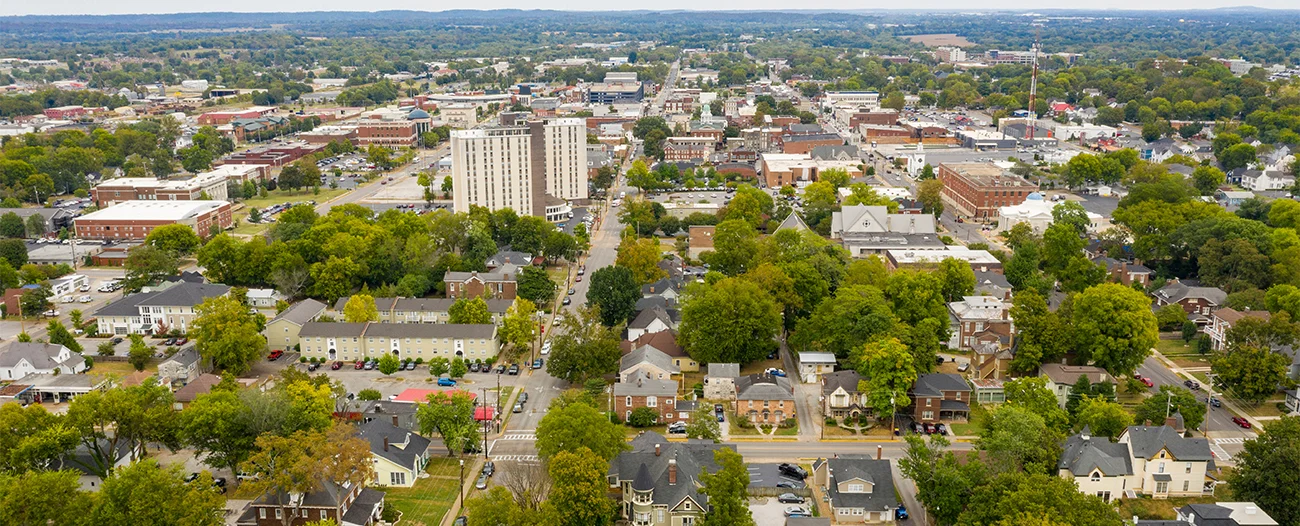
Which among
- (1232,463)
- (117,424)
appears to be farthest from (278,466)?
(1232,463)

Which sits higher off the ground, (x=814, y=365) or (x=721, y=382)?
(x=814, y=365)

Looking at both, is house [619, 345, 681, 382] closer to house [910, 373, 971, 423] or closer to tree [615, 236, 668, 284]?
house [910, 373, 971, 423]

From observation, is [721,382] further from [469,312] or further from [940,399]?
[469,312]

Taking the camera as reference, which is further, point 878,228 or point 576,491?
point 878,228

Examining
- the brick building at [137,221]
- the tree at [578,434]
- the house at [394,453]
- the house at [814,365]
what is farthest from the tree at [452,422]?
the brick building at [137,221]

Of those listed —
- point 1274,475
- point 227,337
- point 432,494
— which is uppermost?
point 227,337

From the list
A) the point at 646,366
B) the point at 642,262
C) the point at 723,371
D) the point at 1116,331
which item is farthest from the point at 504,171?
the point at 1116,331

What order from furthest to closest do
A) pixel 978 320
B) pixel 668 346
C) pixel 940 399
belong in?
pixel 978 320 < pixel 668 346 < pixel 940 399
